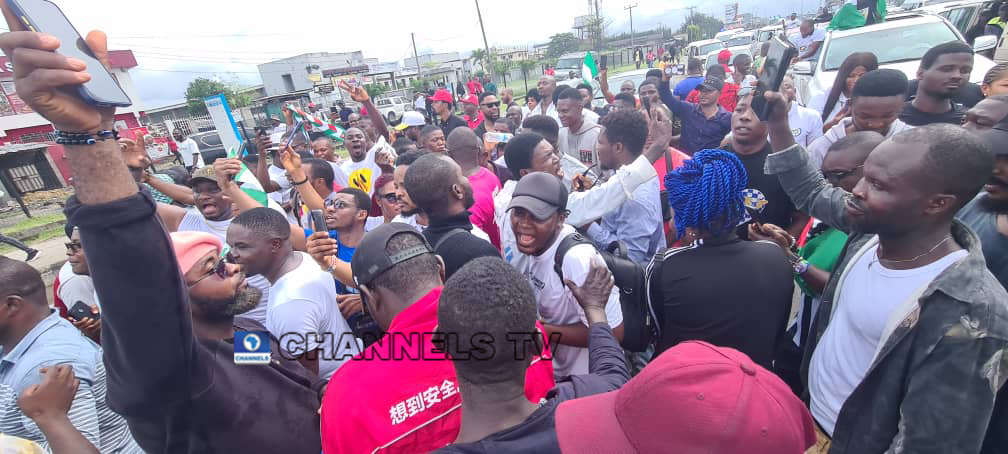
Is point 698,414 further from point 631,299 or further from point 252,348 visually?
point 252,348

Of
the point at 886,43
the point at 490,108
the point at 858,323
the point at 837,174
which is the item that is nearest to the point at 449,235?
the point at 858,323

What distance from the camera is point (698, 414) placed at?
3.17 feet

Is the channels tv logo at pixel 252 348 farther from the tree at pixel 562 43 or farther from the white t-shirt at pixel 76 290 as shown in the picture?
the tree at pixel 562 43

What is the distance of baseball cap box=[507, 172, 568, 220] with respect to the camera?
7.75 feet

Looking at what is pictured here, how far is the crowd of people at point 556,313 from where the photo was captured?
1041 mm

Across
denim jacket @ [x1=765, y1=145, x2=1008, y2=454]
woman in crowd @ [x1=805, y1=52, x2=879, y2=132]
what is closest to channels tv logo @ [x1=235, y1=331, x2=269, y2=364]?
denim jacket @ [x1=765, y1=145, x2=1008, y2=454]

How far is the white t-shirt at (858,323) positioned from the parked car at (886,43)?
575cm

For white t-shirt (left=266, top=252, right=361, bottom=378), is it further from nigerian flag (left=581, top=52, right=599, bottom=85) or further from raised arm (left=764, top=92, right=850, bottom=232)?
nigerian flag (left=581, top=52, right=599, bottom=85)

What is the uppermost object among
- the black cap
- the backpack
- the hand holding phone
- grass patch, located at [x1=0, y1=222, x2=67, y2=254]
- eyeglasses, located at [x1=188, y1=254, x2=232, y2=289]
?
the hand holding phone

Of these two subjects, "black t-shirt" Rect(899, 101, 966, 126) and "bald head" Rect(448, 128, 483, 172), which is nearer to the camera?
"black t-shirt" Rect(899, 101, 966, 126)

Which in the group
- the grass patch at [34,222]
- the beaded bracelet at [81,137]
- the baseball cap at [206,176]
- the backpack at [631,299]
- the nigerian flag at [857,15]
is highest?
the beaded bracelet at [81,137]

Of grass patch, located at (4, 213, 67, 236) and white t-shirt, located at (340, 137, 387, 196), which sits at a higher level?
white t-shirt, located at (340, 137, 387, 196)

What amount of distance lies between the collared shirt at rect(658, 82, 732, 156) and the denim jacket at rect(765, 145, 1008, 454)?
4.41 metres

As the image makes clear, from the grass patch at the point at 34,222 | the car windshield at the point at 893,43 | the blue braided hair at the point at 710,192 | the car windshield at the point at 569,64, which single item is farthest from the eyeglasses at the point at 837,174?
the car windshield at the point at 569,64
